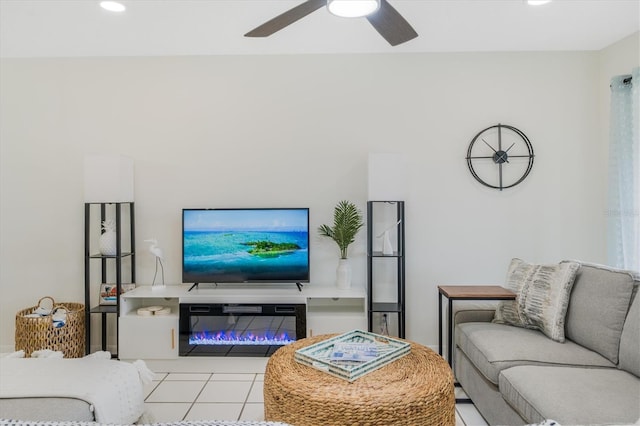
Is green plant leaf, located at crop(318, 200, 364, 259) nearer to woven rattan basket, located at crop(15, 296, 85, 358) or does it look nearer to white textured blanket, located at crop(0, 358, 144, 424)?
white textured blanket, located at crop(0, 358, 144, 424)

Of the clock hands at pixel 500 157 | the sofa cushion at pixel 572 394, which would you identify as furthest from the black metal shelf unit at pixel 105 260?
the clock hands at pixel 500 157

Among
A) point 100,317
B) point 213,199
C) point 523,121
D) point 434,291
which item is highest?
point 523,121

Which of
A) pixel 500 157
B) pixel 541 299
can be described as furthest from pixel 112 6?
pixel 541 299

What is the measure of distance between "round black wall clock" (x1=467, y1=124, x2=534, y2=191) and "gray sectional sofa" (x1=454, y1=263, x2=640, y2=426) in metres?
1.25

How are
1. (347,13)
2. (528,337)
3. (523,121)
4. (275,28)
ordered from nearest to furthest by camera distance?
(347,13), (275,28), (528,337), (523,121)

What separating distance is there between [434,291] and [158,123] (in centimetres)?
287

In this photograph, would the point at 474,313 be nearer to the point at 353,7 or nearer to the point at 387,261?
the point at 387,261

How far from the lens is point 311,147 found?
3.65m

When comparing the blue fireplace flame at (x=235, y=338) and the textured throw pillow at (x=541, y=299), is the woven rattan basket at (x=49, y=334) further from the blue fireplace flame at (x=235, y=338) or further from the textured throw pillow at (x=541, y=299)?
the textured throw pillow at (x=541, y=299)

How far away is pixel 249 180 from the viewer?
3.66 meters

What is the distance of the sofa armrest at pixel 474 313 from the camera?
286 centimetres

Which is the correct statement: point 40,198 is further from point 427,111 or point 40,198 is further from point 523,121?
point 523,121

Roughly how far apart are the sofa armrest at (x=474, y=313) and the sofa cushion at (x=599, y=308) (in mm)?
518

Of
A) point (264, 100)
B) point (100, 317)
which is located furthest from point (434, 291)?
point (100, 317)
